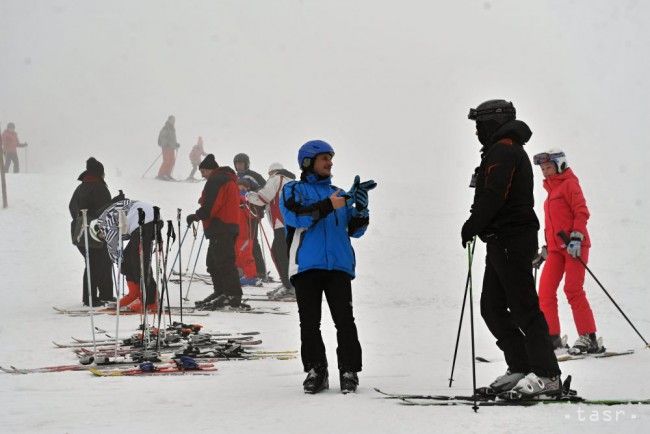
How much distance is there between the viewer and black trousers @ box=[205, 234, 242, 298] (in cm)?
1143

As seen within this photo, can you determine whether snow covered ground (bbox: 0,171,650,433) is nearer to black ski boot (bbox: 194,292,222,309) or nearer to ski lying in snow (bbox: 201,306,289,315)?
ski lying in snow (bbox: 201,306,289,315)

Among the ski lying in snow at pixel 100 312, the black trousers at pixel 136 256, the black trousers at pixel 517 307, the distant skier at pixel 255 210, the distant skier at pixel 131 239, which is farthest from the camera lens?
the distant skier at pixel 255 210

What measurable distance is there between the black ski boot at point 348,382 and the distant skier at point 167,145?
19.7 m

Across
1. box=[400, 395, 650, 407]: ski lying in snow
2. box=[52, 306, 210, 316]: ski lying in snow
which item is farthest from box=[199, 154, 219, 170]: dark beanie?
box=[400, 395, 650, 407]: ski lying in snow

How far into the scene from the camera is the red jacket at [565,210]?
8055 millimetres

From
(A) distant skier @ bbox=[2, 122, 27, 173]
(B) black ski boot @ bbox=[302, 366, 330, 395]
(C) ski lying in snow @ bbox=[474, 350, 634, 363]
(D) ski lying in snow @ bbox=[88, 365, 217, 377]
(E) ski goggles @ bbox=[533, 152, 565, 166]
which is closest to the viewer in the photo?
(B) black ski boot @ bbox=[302, 366, 330, 395]

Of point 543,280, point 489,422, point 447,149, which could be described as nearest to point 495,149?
point 489,422

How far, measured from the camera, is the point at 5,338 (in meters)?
8.91

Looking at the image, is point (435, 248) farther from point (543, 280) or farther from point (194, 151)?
point (194, 151)

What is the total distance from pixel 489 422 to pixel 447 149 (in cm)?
5305

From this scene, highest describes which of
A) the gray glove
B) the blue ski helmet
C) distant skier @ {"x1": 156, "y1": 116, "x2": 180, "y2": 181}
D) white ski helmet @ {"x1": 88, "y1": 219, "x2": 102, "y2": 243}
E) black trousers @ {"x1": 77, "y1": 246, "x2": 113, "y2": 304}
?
distant skier @ {"x1": 156, "y1": 116, "x2": 180, "y2": 181}


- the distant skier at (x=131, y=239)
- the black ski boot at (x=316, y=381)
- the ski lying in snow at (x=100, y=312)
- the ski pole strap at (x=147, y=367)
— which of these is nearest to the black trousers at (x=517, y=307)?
the black ski boot at (x=316, y=381)

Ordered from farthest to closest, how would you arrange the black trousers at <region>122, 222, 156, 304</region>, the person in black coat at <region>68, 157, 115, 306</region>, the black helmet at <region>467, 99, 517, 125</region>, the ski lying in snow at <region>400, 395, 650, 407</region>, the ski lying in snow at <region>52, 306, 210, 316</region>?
the person in black coat at <region>68, 157, 115, 306</region> < the ski lying in snow at <region>52, 306, 210, 316</region> < the black trousers at <region>122, 222, 156, 304</region> < the black helmet at <region>467, 99, 517, 125</region> < the ski lying in snow at <region>400, 395, 650, 407</region>

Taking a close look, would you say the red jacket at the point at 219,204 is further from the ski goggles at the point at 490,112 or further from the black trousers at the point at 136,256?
the ski goggles at the point at 490,112
